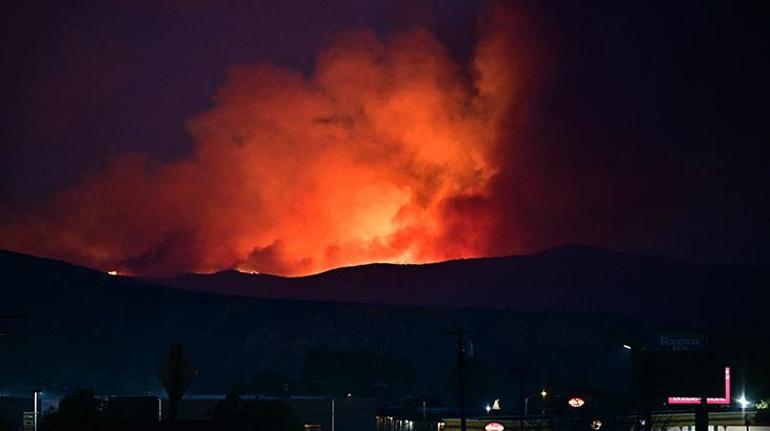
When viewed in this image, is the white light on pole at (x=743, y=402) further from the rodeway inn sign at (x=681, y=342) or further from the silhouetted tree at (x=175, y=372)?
the silhouetted tree at (x=175, y=372)

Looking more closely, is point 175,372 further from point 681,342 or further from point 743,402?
point 743,402

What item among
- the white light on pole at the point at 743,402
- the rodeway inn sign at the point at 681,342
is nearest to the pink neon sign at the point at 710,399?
the rodeway inn sign at the point at 681,342

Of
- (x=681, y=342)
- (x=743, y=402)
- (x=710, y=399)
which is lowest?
(x=743, y=402)

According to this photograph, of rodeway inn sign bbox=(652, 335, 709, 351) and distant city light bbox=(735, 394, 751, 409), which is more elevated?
rodeway inn sign bbox=(652, 335, 709, 351)

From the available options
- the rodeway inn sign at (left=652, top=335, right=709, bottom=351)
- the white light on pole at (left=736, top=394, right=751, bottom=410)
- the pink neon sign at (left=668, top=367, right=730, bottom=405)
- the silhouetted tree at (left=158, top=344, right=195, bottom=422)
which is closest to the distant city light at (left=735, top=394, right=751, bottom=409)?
the white light on pole at (left=736, top=394, right=751, bottom=410)

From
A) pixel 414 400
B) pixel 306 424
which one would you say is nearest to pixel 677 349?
pixel 306 424

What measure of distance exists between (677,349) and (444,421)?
31182mm

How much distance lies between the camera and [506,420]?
138375mm

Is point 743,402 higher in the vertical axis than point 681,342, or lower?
lower

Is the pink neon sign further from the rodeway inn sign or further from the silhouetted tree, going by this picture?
the silhouetted tree

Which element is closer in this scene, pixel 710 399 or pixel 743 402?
pixel 710 399

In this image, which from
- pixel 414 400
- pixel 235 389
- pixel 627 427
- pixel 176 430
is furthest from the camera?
pixel 414 400

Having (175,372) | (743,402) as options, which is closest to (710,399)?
(743,402)

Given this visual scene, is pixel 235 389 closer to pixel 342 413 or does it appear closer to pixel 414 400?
pixel 342 413
